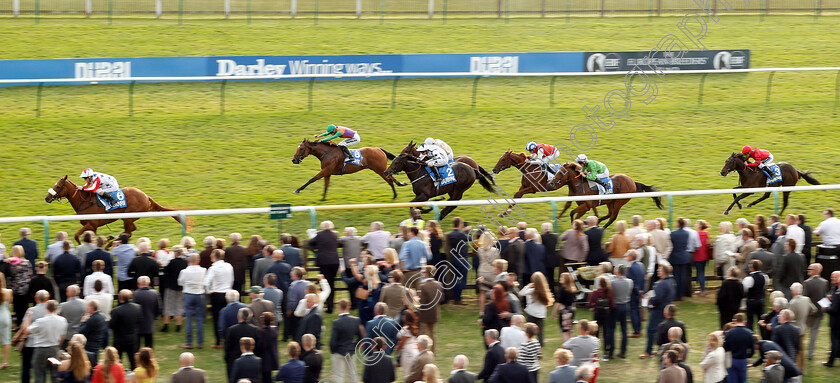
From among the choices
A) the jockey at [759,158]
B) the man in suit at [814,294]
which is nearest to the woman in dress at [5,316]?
the man in suit at [814,294]

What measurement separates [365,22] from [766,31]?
1339 centimetres

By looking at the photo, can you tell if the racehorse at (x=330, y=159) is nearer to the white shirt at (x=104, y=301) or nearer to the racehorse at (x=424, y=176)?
the racehorse at (x=424, y=176)

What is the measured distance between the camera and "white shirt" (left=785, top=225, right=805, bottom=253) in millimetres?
12969

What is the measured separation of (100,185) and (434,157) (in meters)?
5.22

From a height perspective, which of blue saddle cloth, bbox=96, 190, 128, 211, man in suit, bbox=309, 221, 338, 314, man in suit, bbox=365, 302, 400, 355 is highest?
blue saddle cloth, bbox=96, 190, 128, 211

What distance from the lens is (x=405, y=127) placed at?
21.7 metres

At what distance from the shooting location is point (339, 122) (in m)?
21.7

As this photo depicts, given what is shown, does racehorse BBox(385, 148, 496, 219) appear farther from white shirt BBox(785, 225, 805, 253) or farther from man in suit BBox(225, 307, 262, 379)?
man in suit BBox(225, 307, 262, 379)

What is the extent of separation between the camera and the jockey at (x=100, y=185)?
1446 cm

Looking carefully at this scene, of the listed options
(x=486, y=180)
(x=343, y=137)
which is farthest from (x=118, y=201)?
(x=486, y=180)

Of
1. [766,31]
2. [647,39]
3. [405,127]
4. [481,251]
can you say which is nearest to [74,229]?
[481,251]

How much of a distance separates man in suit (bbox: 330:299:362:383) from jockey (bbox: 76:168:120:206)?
5.96m

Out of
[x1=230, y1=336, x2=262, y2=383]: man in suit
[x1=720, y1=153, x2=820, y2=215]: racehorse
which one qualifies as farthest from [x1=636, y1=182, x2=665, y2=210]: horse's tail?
[x1=230, y1=336, x2=262, y2=383]: man in suit

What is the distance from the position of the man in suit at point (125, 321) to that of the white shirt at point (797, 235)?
27.2 ft
